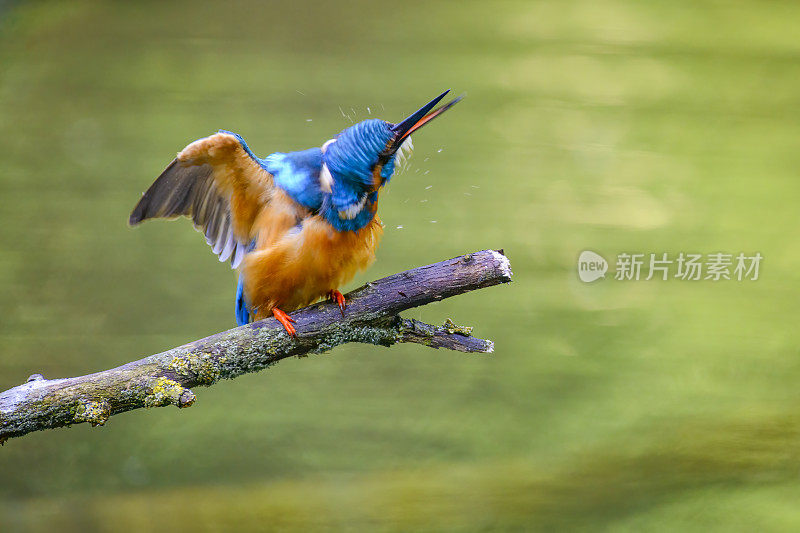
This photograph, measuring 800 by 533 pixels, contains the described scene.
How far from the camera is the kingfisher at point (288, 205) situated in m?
0.86

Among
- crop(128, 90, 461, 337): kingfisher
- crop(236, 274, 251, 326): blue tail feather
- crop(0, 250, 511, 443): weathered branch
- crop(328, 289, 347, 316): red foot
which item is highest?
crop(128, 90, 461, 337): kingfisher

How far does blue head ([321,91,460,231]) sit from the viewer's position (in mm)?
837

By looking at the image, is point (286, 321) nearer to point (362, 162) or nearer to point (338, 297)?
point (338, 297)

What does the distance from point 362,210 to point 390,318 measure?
0.17 metres

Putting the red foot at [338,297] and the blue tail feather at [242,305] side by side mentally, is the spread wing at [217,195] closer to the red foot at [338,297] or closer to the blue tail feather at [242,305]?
the blue tail feather at [242,305]

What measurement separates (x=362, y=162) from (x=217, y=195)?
28 centimetres

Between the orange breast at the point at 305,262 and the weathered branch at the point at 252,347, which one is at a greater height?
the orange breast at the point at 305,262

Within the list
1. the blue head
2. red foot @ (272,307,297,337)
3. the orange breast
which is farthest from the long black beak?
red foot @ (272,307,297,337)

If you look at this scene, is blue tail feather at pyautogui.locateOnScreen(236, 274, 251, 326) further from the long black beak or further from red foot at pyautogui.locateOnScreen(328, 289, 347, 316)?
the long black beak

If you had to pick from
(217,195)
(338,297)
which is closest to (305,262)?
(338,297)

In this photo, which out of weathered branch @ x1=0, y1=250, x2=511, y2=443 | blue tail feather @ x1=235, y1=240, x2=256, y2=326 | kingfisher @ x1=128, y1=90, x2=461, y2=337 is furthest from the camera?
blue tail feather @ x1=235, y1=240, x2=256, y2=326

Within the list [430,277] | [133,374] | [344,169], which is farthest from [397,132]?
[133,374]

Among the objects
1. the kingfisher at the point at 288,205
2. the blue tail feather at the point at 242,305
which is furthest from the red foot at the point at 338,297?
the blue tail feather at the point at 242,305

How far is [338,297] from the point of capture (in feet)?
2.93
